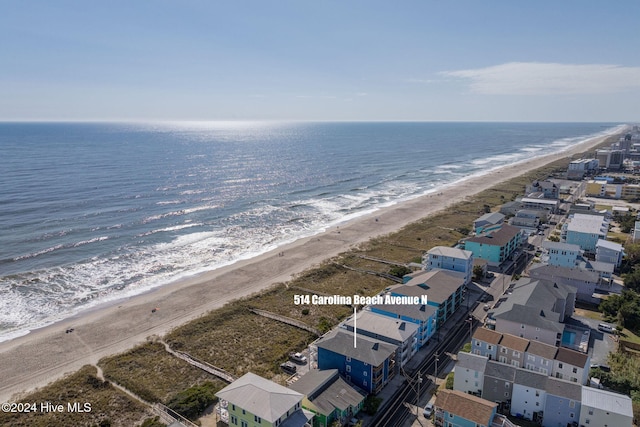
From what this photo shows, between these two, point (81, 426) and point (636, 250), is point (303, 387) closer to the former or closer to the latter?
point (81, 426)

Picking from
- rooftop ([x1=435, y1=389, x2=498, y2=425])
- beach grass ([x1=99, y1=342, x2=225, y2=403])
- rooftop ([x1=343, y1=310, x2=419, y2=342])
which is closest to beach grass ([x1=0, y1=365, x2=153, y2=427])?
beach grass ([x1=99, y1=342, x2=225, y2=403])

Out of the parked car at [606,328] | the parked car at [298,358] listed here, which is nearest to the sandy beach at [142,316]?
the parked car at [298,358]

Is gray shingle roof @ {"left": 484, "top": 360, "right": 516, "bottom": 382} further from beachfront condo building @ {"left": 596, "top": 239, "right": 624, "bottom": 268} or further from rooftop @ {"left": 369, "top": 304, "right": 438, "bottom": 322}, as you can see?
beachfront condo building @ {"left": 596, "top": 239, "right": 624, "bottom": 268}

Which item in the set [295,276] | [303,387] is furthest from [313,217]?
[303,387]

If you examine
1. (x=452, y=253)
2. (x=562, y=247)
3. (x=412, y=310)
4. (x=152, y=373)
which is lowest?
(x=152, y=373)

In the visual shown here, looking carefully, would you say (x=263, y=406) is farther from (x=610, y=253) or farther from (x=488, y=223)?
(x=488, y=223)

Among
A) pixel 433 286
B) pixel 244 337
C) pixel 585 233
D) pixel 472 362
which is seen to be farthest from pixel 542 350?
pixel 585 233
